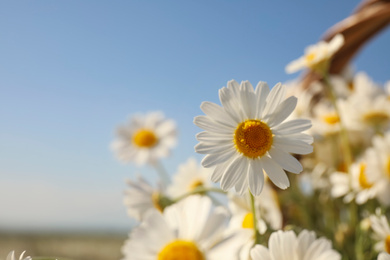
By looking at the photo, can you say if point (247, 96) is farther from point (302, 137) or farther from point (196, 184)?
point (196, 184)

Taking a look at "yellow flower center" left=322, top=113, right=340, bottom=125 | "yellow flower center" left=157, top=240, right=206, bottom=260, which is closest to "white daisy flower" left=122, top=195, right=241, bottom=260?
"yellow flower center" left=157, top=240, right=206, bottom=260

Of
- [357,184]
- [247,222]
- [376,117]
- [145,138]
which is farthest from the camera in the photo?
[145,138]

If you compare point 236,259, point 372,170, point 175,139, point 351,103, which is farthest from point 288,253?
point 175,139

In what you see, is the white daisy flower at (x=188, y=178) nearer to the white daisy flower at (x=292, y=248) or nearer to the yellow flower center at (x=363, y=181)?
the yellow flower center at (x=363, y=181)

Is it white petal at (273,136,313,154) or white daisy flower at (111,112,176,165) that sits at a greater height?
white daisy flower at (111,112,176,165)

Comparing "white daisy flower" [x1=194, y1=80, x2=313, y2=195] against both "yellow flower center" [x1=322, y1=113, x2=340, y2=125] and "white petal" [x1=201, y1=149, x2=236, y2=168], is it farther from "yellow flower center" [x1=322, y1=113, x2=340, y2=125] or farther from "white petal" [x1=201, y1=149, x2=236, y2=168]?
"yellow flower center" [x1=322, y1=113, x2=340, y2=125]

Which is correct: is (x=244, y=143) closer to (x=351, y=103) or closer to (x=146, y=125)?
(x=351, y=103)

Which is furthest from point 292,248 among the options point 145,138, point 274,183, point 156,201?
point 145,138
